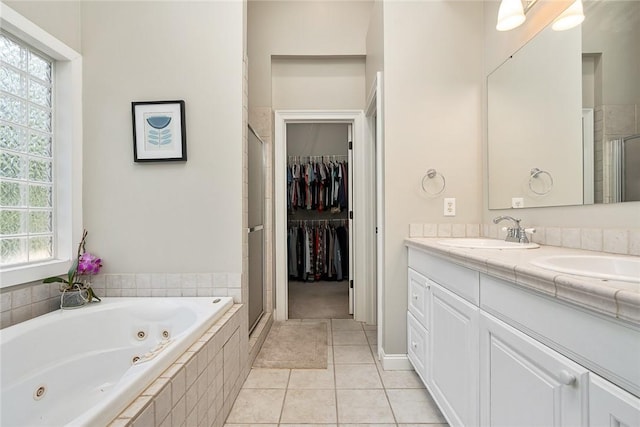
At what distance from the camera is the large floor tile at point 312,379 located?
1.78m

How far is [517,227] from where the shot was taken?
62.0 inches

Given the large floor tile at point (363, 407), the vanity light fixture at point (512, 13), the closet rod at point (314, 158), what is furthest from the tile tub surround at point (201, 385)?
the closet rod at point (314, 158)

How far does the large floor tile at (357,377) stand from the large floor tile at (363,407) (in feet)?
0.20

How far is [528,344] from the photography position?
2.71ft

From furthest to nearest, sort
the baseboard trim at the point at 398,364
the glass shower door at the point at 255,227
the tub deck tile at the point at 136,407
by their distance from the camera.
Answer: the glass shower door at the point at 255,227
the baseboard trim at the point at 398,364
the tub deck tile at the point at 136,407

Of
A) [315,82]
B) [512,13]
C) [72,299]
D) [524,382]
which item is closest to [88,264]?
[72,299]

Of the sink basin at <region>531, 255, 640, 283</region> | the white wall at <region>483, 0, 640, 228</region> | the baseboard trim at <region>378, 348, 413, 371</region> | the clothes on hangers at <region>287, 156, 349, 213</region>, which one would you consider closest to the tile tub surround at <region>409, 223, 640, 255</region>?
the white wall at <region>483, 0, 640, 228</region>

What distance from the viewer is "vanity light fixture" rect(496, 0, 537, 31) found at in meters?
1.61

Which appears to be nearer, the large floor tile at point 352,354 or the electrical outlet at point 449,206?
the electrical outlet at point 449,206

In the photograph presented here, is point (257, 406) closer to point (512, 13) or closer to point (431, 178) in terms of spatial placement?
point (431, 178)

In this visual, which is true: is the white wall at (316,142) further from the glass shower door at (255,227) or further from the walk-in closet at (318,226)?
the glass shower door at (255,227)

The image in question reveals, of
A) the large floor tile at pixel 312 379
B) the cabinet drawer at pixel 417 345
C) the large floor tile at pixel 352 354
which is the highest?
the cabinet drawer at pixel 417 345

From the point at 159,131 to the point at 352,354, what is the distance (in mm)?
2021

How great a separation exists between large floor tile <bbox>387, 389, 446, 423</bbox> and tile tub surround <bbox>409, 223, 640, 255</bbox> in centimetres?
94
